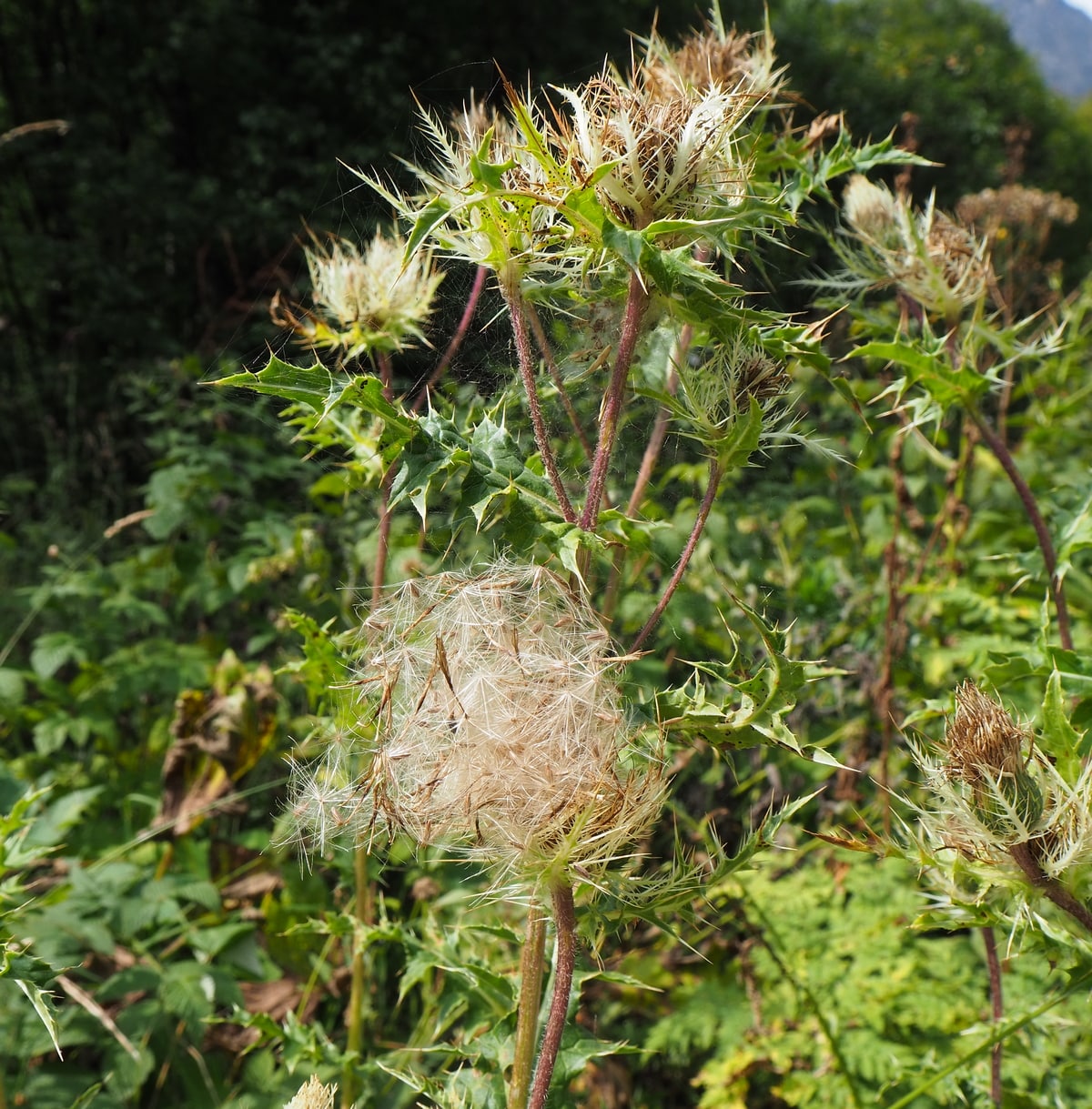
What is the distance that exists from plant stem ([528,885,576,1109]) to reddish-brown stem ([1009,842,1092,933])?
525mm

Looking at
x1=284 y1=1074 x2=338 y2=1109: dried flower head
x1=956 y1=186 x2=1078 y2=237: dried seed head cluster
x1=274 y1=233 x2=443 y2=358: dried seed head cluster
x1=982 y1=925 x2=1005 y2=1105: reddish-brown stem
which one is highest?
x1=956 y1=186 x2=1078 y2=237: dried seed head cluster

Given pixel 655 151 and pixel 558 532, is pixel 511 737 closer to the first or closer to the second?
pixel 558 532

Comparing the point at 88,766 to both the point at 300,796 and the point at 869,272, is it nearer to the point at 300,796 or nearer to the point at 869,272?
the point at 300,796

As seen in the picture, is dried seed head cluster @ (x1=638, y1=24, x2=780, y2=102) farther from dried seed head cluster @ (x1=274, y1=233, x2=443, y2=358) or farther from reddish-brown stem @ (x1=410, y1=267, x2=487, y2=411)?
dried seed head cluster @ (x1=274, y1=233, x2=443, y2=358)

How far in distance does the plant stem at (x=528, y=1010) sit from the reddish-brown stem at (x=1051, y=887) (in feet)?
1.85

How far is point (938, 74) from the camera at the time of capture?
15.1 metres

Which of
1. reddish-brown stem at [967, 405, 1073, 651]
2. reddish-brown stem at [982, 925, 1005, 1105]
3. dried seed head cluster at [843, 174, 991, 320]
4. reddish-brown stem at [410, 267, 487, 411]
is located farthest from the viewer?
dried seed head cluster at [843, 174, 991, 320]

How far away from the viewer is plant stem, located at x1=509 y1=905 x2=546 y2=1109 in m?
1.17

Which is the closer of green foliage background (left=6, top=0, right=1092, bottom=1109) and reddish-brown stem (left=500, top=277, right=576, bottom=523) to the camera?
reddish-brown stem (left=500, top=277, right=576, bottom=523)

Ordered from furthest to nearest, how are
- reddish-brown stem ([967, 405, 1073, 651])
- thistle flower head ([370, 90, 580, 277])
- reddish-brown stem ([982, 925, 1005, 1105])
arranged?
reddish-brown stem ([967, 405, 1073, 651]) → reddish-brown stem ([982, 925, 1005, 1105]) → thistle flower head ([370, 90, 580, 277])

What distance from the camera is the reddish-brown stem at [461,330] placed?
52.9 inches

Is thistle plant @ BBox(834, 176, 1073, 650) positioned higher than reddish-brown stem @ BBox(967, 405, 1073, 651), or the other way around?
thistle plant @ BBox(834, 176, 1073, 650)

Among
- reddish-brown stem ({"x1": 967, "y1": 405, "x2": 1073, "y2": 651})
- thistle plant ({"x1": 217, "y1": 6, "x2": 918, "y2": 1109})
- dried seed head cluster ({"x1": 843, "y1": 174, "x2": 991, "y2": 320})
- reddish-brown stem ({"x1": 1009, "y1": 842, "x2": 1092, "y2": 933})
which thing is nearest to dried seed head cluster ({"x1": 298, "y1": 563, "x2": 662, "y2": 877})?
thistle plant ({"x1": 217, "y1": 6, "x2": 918, "y2": 1109})

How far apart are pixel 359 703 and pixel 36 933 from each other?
1275 mm
